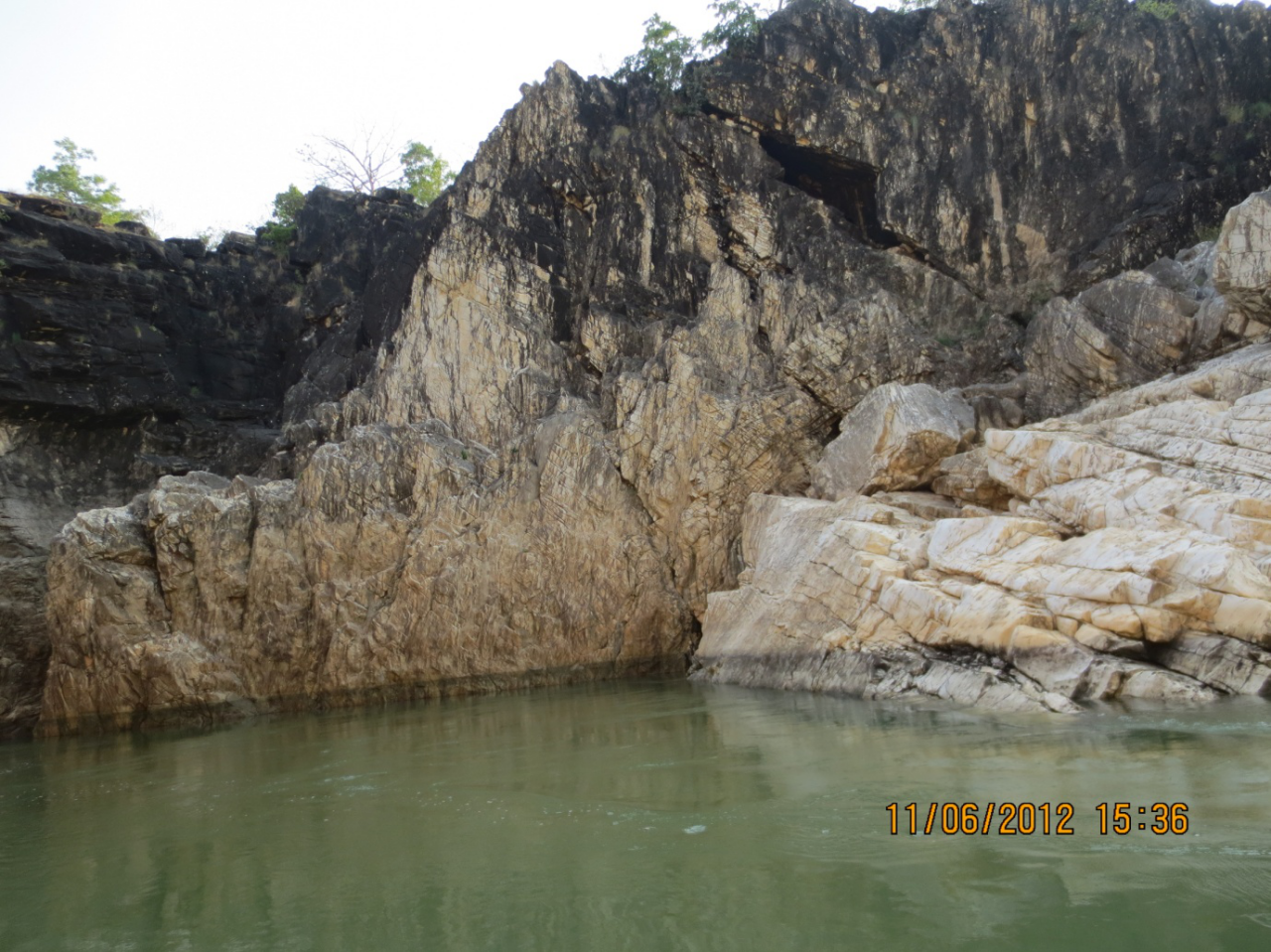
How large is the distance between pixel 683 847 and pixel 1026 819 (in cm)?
203

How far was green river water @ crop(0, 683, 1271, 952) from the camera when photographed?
4109mm

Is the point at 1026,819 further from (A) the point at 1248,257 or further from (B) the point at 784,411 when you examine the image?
(B) the point at 784,411

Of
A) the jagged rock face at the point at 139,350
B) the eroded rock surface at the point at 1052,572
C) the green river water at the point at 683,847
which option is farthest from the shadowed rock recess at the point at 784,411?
the green river water at the point at 683,847

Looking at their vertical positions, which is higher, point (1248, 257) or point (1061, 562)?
point (1248, 257)

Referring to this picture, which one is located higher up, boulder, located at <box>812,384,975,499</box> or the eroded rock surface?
boulder, located at <box>812,384,975,499</box>

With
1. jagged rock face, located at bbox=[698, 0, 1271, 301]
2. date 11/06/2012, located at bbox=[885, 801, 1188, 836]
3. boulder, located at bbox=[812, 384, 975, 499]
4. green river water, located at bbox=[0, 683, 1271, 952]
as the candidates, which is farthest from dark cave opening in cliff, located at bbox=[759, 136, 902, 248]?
date 11/06/2012, located at bbox=[885, 801, 1188, 836]

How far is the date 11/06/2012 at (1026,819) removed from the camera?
4.95 m

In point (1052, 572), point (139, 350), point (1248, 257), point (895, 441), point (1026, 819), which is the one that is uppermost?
point (139, 350)

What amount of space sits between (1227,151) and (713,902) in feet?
77.7

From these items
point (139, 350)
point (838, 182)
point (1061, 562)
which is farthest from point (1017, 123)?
point (139, 350)

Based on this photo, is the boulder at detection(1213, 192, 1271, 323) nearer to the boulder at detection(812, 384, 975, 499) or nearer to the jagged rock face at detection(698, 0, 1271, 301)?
the boulder at detection(812, 384, 975, 499)

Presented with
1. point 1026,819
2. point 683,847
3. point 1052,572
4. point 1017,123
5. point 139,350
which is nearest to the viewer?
point 1026,819

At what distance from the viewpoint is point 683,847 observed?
217 inches

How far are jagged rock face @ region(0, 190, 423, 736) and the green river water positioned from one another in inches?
561
